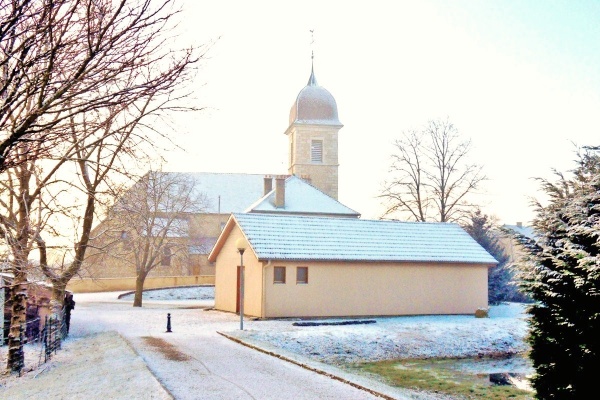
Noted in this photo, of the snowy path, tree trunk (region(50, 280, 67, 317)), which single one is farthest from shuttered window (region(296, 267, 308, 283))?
tree trunk (region(50, 280, 67, 317))

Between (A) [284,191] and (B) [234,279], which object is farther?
(A) [284,191]

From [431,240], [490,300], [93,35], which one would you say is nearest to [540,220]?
[93,35]

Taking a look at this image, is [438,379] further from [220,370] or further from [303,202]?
[303,202]

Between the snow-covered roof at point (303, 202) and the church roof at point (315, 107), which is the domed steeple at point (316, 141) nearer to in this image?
the church roof at point (315, 107)

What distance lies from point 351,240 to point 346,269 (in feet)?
7.14

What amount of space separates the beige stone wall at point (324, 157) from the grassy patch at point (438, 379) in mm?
41043

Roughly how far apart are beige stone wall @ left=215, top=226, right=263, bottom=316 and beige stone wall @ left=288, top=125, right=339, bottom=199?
91.6ft

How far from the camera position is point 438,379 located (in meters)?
17.4

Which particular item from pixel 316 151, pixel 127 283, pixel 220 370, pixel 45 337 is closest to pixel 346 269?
pixel 45 337

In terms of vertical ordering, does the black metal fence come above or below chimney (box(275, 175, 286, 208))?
below

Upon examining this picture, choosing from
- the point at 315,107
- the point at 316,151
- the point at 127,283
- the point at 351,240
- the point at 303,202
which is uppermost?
the point at 315,107

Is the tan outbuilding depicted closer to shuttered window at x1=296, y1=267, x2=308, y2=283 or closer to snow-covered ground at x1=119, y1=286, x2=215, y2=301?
shuttered window at x1=296, y1=267, x2=308, y2=283

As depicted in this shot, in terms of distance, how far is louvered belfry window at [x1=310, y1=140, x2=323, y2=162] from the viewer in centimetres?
6125

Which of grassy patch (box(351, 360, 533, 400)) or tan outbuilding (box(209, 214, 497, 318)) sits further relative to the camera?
tan outbuilding (box(209, 214, 497, 318))
